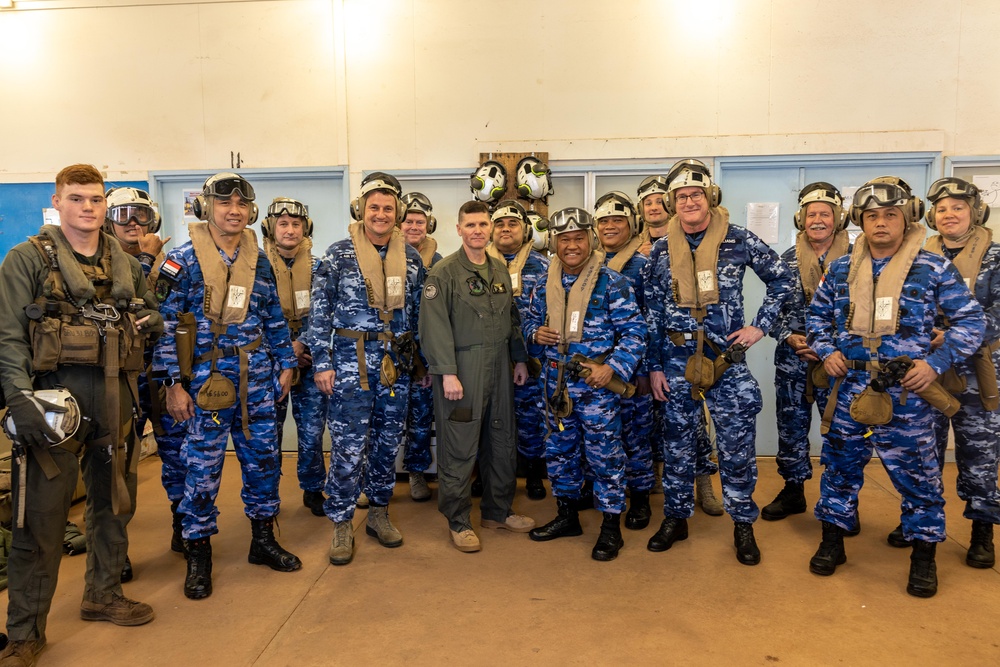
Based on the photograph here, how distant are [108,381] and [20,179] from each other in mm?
4590

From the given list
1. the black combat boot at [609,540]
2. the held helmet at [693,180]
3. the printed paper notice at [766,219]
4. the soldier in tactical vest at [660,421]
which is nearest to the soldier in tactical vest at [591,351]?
the black combat boot at [609,540]

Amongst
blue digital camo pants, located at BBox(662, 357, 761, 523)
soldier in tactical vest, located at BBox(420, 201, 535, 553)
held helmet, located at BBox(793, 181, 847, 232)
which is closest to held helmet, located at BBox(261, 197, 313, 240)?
soldier in tactical vest, located at BBox(420, 201, 535, 553)

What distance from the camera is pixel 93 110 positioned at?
623cm

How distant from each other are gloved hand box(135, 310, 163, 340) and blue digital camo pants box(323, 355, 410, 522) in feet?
3.29

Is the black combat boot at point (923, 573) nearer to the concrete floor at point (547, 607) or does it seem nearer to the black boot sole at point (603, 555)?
the concrete floor at point (547, 607)

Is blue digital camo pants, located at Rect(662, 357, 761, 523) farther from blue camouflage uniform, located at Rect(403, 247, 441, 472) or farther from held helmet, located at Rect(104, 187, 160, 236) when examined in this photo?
held helmet, located at Rect(104, 187, 160, 236)

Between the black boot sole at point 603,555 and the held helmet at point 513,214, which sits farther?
A: the held helmet at point 513,214

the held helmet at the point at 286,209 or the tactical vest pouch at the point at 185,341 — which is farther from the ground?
the held helmet at the point at 286,209

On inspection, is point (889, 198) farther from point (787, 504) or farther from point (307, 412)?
point (307, 412)

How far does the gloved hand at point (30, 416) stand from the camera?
2.71 meters

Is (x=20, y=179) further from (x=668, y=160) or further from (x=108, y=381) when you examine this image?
(x=668, y=160)

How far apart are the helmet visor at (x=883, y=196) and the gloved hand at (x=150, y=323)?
3565mm

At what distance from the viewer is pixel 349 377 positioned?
3891 millimetres

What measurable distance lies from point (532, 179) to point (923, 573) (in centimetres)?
375
